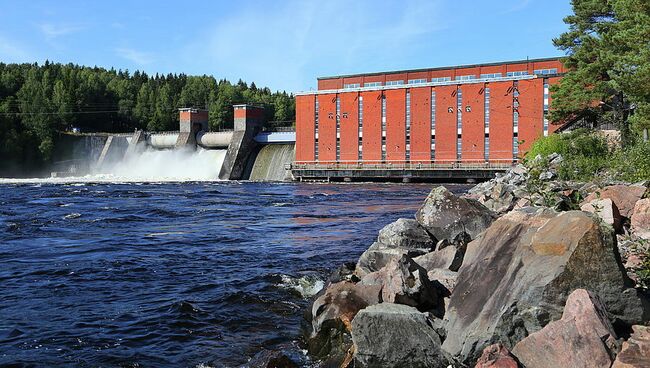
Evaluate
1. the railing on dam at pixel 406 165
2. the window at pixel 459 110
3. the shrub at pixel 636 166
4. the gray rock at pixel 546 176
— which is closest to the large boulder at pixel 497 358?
the shrub at pixel 636 166

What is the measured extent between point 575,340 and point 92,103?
376 ft

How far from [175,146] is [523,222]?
7170 cm

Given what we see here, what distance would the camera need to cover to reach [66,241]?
17.9 metres

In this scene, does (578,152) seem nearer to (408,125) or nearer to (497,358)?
(497,358)

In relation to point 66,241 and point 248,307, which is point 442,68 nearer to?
point 66,241

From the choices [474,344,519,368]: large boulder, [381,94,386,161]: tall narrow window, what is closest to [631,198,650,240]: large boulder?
[474,344,519,368]: large boulder

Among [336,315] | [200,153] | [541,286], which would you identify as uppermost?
[200,153]

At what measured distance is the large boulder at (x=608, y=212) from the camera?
9.45 metres

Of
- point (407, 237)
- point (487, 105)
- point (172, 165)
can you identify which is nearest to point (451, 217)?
point (407, 237)

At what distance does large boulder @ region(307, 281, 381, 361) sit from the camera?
25.9 feet

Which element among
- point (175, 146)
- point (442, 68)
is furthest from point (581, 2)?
point (175, 146)

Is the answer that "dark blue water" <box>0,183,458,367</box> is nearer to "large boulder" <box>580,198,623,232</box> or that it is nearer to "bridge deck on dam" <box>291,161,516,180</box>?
"large boulder" <box>580,198,623,232</box>

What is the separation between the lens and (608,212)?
9.59 m

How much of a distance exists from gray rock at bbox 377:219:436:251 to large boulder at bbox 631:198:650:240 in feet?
12.6
